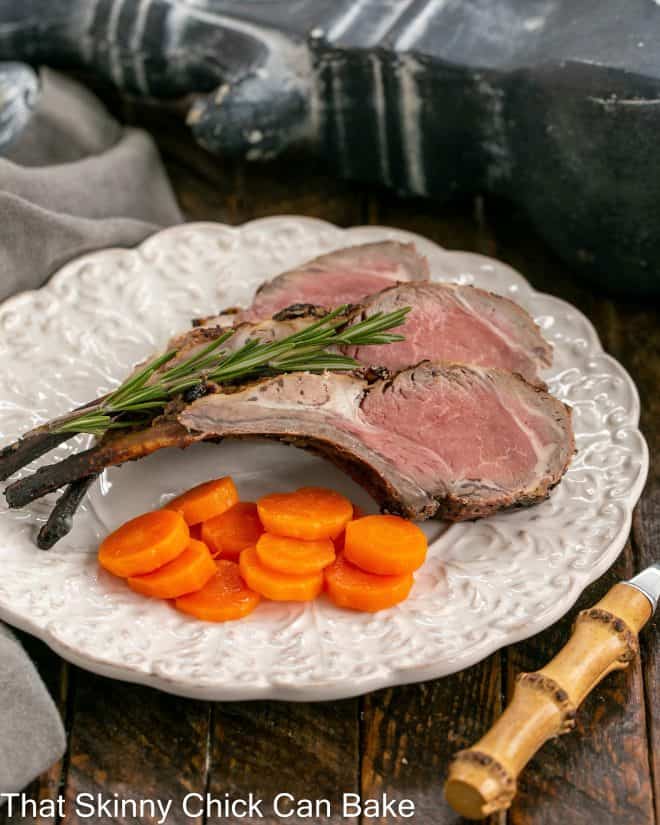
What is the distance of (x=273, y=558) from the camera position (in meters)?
2.30

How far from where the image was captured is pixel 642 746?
87.5 inches

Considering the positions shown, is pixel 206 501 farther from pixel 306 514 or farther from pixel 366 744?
pixel 366 744

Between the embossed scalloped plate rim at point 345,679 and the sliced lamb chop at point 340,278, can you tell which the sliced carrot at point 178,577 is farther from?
the sliced lamb chop at point 340,278

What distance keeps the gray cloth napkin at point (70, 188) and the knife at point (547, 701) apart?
1.69 m

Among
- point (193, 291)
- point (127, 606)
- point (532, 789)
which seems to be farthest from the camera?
point (193, 291)

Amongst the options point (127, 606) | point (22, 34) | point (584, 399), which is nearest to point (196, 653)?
point (127, 606)

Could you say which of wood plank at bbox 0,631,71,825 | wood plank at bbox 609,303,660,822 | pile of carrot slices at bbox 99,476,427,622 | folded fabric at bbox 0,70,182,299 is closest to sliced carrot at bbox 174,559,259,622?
pile of carrot slices at bbox 99,476,427,622

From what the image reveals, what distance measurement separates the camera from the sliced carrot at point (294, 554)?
7.52 feet

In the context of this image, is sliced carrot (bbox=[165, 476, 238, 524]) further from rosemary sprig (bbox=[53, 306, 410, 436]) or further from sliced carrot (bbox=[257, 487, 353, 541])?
rosemary sprig (bbox=[53, 306, 410, 436])

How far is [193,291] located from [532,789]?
1.58 meters

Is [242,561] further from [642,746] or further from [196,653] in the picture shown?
[642,746]

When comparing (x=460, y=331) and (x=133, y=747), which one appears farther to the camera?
(x=460, y=331)

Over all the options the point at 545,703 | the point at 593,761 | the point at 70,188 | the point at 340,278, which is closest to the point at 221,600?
the point at 545,703

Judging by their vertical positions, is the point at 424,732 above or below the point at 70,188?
below
